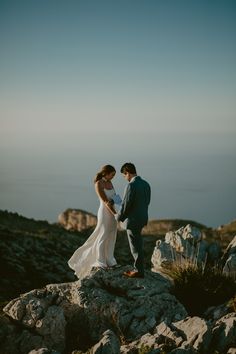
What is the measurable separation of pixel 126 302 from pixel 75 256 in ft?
9.57

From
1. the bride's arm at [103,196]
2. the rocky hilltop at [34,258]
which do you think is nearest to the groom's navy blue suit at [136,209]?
the bride's arm at [103,196]

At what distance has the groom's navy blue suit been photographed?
416 inches

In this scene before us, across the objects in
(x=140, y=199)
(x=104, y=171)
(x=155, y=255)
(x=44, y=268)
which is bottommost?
(x=44, y=268)

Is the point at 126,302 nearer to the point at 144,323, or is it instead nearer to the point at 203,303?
the point at 144,323

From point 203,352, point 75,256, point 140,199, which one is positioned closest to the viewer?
point 203,352

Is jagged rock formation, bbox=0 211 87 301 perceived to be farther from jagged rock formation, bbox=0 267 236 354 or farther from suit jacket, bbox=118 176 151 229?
suit jacket, bbox=118 176 151 229

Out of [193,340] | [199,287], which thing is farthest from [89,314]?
[193,340]

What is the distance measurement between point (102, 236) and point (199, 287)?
2995 millimetres

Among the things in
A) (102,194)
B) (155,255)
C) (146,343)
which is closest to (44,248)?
(155,255)

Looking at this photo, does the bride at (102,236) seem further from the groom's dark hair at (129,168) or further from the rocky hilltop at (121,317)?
the groom's dark hair at (129,168)

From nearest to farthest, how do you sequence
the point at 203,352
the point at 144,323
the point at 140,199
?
the point at 203,352, the point at 144,323, the point at 140,199

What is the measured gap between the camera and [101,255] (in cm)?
1199

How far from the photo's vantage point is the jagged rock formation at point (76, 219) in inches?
1836

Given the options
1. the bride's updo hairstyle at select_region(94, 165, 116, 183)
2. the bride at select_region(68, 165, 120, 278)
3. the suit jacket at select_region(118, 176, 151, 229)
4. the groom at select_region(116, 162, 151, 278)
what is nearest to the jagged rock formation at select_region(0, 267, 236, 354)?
the groom at select_region(116, 162, 151, 278)
